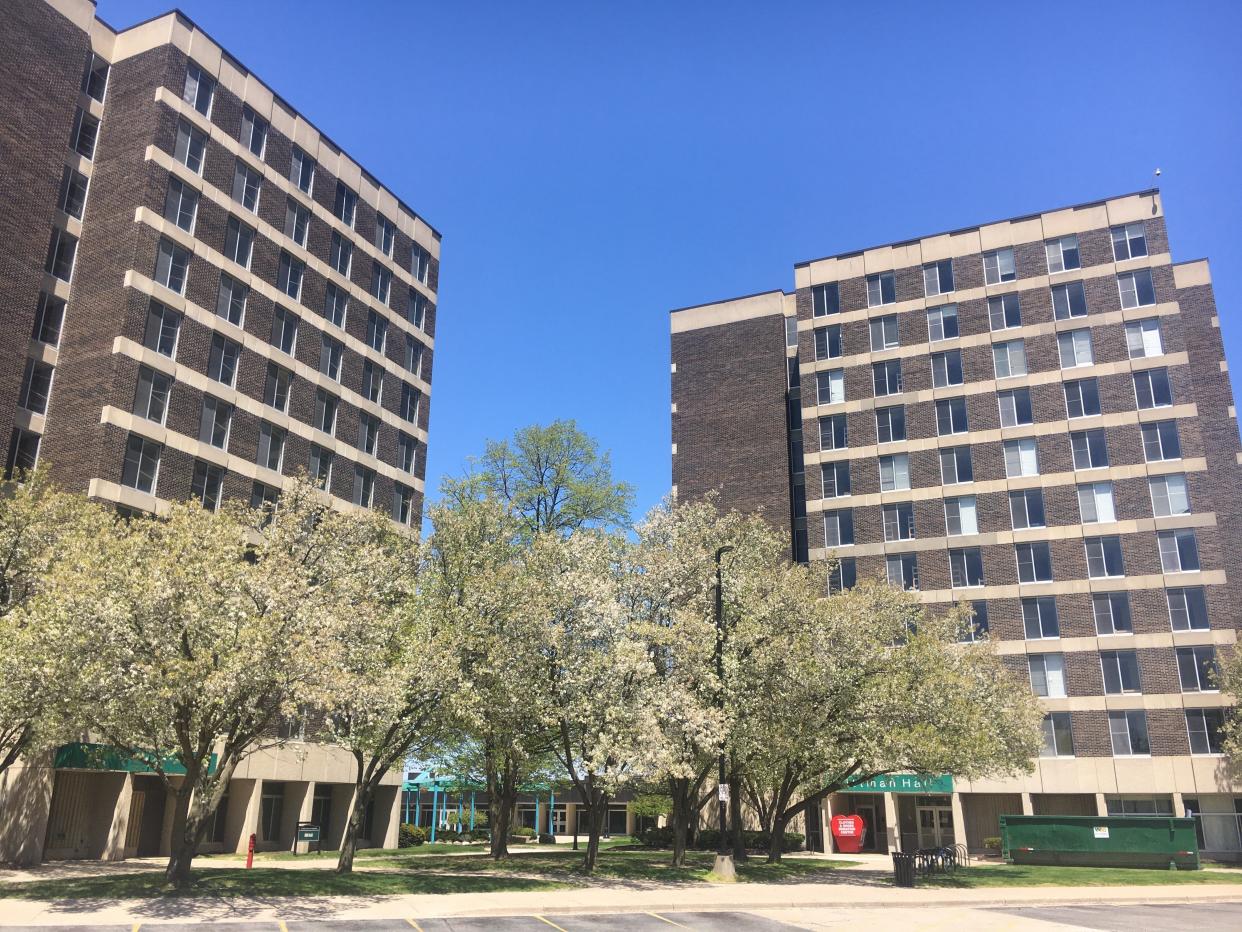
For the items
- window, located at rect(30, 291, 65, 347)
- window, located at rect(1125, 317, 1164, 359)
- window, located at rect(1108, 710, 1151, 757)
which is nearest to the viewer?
window, located at rect(30, 291, 65, 347)

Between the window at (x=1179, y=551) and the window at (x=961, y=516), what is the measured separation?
33.3ft

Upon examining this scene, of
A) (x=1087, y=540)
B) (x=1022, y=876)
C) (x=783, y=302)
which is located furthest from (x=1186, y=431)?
(x=1022, y=876)

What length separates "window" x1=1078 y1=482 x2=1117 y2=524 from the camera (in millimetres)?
58031

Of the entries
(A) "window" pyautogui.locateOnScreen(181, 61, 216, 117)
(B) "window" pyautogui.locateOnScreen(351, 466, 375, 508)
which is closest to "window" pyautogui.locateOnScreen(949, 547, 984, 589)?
(B) "window" pyautogui.locateOnScreen(351, 466, 375, 508)

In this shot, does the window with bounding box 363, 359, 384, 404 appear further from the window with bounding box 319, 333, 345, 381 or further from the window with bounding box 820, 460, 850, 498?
the window with bounding box 820, 460, 850, 498

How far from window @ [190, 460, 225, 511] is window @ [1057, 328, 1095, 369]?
49.1 metres

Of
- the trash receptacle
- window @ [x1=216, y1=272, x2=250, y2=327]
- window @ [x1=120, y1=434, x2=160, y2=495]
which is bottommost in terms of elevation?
the trash receptacle

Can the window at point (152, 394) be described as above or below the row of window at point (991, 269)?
below

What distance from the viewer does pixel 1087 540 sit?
190ft

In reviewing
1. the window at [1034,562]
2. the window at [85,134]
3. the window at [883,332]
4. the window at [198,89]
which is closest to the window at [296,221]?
the window at [198,89]

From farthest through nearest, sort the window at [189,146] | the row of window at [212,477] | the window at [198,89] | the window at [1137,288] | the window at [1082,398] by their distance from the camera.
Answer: the window at [1137,288]
the window at [1082,398]
the window at [198,89]
the window at [189,146]
the row of window at [212,477]

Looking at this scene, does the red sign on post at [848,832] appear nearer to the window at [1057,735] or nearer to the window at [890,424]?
the window at [1057,735]

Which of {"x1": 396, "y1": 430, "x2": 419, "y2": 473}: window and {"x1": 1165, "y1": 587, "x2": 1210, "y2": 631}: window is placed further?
{"x1": 396, "y1": 430, "x2": 419, "y2": 473}: window

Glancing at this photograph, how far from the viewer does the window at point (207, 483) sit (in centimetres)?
4391
